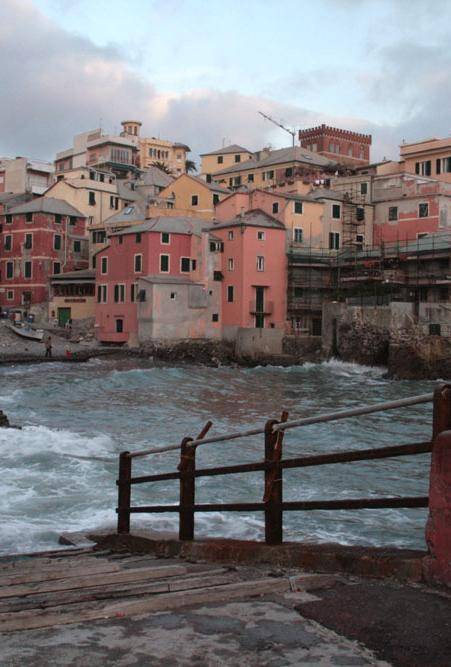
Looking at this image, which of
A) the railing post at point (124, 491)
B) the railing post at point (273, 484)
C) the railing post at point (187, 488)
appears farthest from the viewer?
the railing post at point (124, 491)

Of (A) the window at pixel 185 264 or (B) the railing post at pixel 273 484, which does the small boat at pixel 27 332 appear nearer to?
(A) the window at pixel 185 264

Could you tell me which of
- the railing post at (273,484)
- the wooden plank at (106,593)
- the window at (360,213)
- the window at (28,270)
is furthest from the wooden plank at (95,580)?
the window at (28,270)

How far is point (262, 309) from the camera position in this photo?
199ft

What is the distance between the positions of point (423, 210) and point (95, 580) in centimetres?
6138

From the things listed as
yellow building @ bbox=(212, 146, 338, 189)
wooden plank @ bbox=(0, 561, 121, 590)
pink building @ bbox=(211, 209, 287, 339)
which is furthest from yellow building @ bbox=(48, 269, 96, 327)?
wooden plank @ bbox=(0, 561, 121, 590)

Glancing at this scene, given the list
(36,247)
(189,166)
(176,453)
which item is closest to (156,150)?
(189,166)

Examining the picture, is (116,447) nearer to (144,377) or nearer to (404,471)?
(404,471)

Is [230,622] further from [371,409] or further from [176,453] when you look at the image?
[176,453]

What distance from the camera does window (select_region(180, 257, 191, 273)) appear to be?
60625 mm

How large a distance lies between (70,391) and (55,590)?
31.5m

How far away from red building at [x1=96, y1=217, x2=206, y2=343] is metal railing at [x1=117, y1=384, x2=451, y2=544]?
170 feet

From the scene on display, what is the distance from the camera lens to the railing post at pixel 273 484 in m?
5.84

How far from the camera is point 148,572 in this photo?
5.64m

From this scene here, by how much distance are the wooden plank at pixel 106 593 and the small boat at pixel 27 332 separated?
55.9 metres
